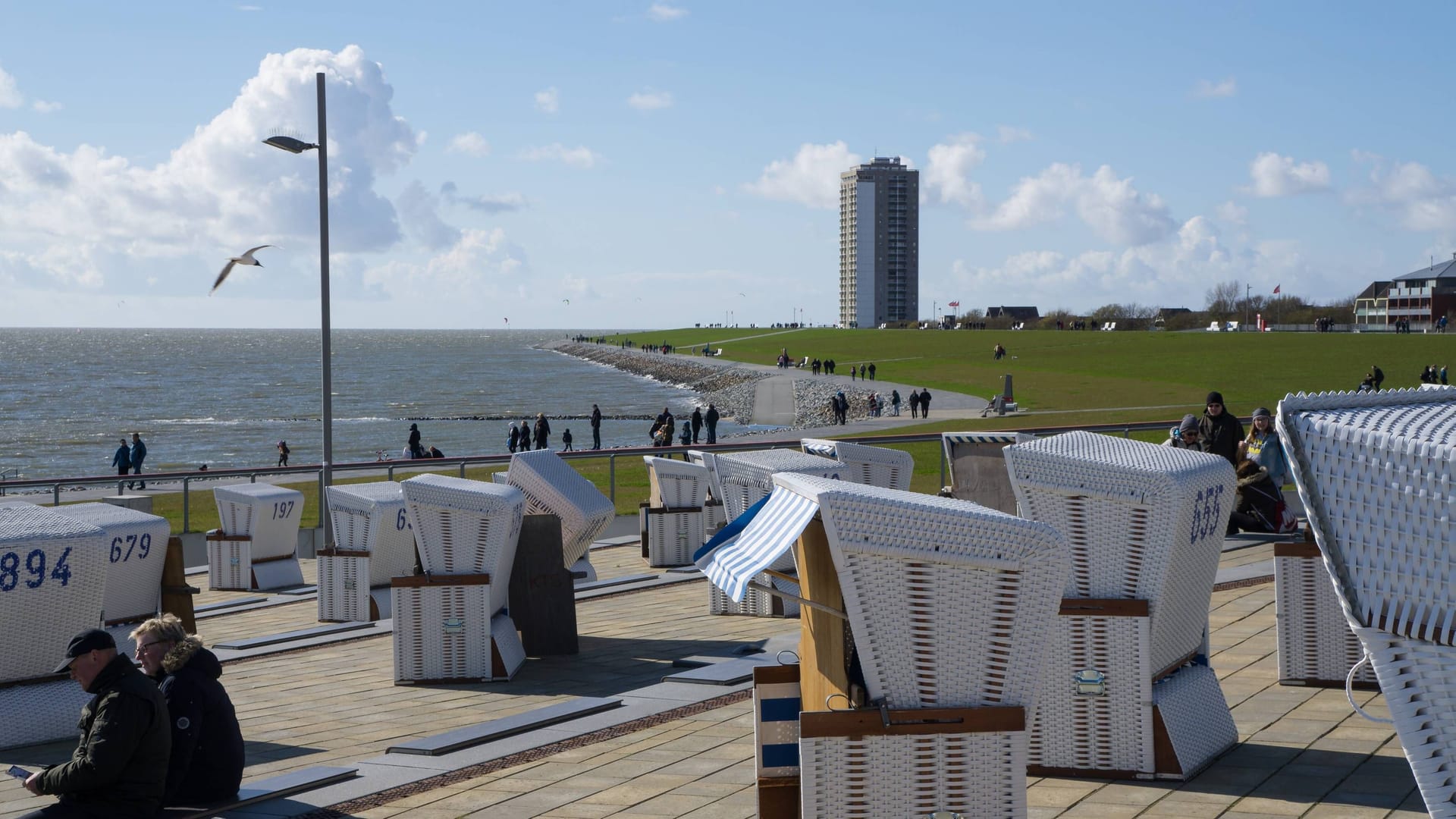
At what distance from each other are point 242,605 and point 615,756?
29.4 feet

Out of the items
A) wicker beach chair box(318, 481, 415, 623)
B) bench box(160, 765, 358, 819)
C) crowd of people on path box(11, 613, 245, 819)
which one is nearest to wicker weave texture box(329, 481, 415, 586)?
wicker beach chair box(318, 481, 415, 623)

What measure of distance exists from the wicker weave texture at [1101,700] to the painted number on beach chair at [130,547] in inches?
270

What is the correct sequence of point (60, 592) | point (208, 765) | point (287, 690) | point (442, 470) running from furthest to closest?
1. point (442, 470)
2. point (287, 690)
3. point (60, 592)
4. point (208, 765)

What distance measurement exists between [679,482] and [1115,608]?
34.3 feet

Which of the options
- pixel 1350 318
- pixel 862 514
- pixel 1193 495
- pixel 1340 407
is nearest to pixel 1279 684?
pixel 1193 495

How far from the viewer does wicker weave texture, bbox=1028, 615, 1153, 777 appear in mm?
6922

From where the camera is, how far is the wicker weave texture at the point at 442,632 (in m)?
10.4

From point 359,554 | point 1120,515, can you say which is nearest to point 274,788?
point 1120,515

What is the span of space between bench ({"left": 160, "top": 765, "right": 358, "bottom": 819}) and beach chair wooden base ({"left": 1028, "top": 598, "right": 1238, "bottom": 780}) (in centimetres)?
359

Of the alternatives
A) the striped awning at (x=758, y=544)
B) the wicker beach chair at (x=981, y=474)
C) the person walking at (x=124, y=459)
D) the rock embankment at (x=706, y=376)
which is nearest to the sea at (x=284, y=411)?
the rock embankment at (x=706, y=376)

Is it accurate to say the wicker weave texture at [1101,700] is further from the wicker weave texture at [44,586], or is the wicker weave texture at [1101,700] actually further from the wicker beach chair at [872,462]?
the wicker beach chair at [872,462]

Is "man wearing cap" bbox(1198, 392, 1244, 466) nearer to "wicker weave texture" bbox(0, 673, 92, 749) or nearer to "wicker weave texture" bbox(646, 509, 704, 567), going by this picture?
"wicker weave texture" bbox(646, 509, 704, 567)

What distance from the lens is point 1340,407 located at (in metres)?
3.59

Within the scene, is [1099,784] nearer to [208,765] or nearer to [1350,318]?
[208,765]
